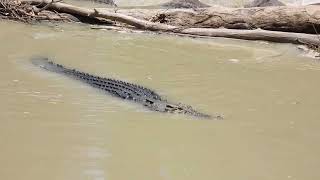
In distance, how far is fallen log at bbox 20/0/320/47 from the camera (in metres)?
10.2

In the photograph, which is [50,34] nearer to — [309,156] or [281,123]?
[281,123]

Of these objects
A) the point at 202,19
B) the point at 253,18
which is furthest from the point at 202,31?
the point at 253,18

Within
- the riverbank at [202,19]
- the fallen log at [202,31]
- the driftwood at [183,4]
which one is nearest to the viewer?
the fallen log at [202,31]

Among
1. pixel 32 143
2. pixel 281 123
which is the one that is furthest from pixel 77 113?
pixel 281 123

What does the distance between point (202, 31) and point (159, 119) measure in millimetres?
6403

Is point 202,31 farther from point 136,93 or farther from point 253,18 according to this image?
point 136,93

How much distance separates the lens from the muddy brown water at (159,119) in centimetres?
366

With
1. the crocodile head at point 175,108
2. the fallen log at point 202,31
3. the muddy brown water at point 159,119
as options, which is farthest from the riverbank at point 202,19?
the crocodile head at point 175,108

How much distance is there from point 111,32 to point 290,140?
6.97 metres

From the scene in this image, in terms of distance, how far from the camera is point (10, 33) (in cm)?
959

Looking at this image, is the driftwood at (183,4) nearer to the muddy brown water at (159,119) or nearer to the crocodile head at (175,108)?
the muddy brown water at (159,119)

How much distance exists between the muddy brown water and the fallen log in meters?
1.56

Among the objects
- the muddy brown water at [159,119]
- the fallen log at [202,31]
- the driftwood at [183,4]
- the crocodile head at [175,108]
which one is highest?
the driftwood at [183,4]

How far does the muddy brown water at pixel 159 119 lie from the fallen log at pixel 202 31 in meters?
1.56
